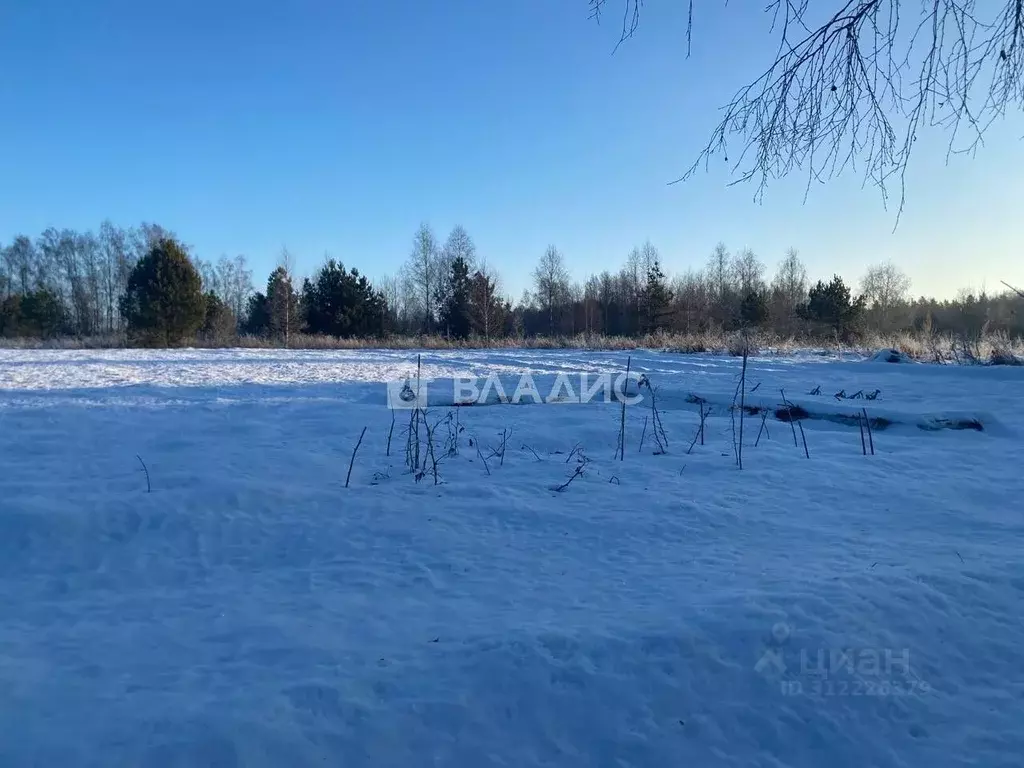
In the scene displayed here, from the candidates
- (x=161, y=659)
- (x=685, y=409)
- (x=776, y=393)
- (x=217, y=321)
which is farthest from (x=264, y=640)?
(x=217, y=321)

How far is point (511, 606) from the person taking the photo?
2.88m

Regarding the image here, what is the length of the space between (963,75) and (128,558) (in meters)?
4.79

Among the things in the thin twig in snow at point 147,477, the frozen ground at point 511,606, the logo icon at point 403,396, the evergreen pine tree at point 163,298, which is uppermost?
the evergreen pine tree at point 163,298

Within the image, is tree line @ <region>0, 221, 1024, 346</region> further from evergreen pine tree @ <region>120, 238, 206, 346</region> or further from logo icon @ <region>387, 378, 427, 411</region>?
logo icon @ <region>387, 378, 427, 411</region>

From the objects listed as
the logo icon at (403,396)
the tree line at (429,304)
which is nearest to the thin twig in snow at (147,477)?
the logo icon at (403,396)

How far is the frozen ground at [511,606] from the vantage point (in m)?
2.07

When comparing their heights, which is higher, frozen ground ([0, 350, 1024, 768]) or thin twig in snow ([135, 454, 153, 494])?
thin twig in snow ([135, 454, 153, 494])

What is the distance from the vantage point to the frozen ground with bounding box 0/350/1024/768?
6.81 feet

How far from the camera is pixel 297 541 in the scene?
12.4 feet

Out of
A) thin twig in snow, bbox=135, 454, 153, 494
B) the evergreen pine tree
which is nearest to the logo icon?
thin twig in snow, bbox=135, 454, 153, 494

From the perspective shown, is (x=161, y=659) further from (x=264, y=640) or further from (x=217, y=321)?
(x=217, y=321)

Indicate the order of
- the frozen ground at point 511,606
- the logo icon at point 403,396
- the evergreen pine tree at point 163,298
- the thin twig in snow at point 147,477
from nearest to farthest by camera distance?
the frozen ground at point 511,606 < the thin twig in snow at point 147,477 < the logo icon at point 403,396 < the evergreen pine tree at point 163,298

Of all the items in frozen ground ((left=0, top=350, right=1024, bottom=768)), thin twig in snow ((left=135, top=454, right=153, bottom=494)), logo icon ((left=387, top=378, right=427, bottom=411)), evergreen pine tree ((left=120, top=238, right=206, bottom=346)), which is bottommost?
frozen ground ((left=0, top=350, right=1024, bottom=768))

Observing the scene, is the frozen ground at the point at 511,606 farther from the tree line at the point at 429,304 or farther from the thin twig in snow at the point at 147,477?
the tree line at the point at 429,304
